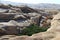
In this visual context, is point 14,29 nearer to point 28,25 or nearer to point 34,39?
point 28,25

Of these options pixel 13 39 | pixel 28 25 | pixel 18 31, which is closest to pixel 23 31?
pixel 18 31

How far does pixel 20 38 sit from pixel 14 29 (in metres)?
9.14

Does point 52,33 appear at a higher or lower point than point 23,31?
higher

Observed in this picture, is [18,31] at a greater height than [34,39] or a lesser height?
lesser

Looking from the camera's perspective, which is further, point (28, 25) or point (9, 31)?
point (28, 25)

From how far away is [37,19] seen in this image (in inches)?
1130

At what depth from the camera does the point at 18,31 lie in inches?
765

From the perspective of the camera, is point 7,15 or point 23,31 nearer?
point 23,31

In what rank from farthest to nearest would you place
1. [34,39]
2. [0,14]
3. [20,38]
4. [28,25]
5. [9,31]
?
[0,14]
[28,25]
[9,31]
[20,38]
[34,39]

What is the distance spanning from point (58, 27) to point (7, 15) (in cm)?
1920

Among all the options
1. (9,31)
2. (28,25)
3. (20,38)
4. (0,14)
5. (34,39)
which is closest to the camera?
(34,39)

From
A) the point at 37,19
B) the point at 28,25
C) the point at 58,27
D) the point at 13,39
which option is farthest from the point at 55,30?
the point at 37,19

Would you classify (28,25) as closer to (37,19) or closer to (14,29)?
(14,29)

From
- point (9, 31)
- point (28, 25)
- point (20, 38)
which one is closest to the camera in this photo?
point (20, 38)
